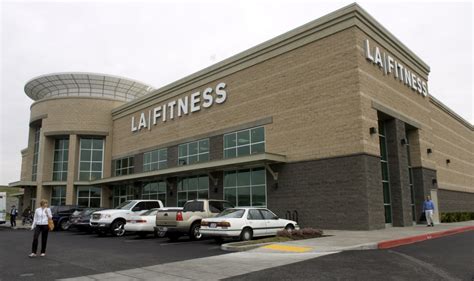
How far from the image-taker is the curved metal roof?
4038 centimetres

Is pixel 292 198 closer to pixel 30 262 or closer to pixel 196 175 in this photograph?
pixel 196 175

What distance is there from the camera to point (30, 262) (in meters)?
10.6

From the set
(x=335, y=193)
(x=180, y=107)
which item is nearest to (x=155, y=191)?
(x=180, y=107)

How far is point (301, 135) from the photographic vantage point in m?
21.6

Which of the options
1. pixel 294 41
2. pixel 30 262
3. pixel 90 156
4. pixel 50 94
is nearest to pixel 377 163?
pixel 294 41

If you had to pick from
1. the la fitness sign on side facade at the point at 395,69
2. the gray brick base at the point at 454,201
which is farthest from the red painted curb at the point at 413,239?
the gray brick base at the point at 454,201

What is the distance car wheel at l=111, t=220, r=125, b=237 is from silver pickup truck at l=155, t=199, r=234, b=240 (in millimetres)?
3755

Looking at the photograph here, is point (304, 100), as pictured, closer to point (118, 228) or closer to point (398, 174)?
point (398, 174)

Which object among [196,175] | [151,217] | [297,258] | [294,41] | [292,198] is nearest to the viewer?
[297,258]

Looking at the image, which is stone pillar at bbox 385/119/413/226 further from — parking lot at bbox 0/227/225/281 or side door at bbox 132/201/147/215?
side door at bbox 132/201/147/215

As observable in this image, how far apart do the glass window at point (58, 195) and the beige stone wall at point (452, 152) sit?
35.3 m

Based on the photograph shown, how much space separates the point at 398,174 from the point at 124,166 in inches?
1006

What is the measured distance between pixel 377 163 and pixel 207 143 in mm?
12524

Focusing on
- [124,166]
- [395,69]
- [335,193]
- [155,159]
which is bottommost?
[335,193]
